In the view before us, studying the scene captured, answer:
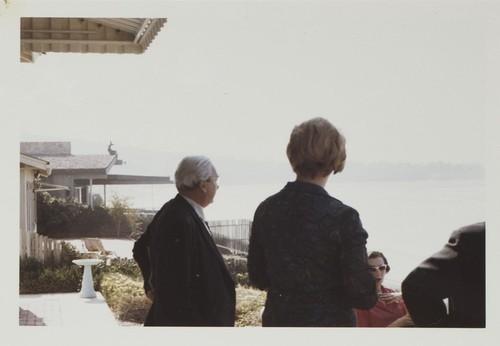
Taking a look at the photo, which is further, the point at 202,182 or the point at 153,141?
the point at 153,141

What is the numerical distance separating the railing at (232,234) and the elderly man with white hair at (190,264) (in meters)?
0.88

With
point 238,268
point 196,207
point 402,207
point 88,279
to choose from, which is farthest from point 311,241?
point 88,279

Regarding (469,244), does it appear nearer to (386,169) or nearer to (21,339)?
(386,169)

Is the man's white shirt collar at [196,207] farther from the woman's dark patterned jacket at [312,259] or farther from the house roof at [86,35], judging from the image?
the house roof at [86,35]

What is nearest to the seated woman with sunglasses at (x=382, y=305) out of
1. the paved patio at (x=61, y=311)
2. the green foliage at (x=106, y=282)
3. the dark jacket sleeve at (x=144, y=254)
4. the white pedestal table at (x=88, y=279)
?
the green foliage at (x=106, y=282)

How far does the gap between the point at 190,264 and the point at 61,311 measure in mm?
Answer: 1744

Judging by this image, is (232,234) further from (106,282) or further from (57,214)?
(57,214)

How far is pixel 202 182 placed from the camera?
3.30m

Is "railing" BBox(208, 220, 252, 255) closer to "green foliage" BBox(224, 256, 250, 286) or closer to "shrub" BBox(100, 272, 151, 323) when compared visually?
"green foliage" BBox(224, 256, 250, 286)

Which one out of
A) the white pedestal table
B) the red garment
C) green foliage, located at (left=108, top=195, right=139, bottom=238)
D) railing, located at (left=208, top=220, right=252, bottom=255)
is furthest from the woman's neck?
the white pedestal table

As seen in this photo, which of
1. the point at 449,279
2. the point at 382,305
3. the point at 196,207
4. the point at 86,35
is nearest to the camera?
the point at 449,279

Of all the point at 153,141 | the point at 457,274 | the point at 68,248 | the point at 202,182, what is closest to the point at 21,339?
the point at 68,248

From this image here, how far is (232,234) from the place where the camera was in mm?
4359

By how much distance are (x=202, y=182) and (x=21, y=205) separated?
1653 millimetres
